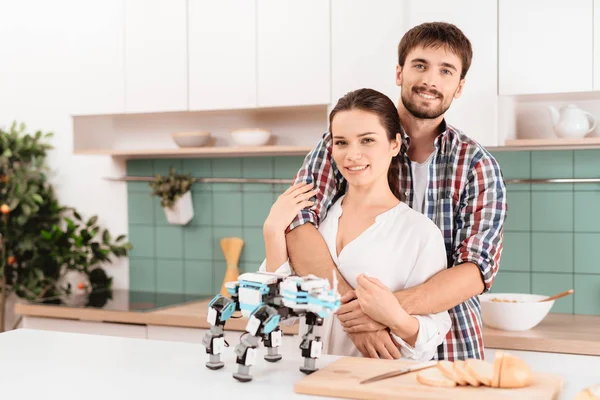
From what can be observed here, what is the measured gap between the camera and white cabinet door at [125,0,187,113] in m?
3.18

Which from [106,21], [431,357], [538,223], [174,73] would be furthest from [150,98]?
[431,357]

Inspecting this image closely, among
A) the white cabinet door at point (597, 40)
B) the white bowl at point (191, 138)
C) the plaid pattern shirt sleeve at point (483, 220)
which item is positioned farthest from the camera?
the white bowl at point (191, 138)

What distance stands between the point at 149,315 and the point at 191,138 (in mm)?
792

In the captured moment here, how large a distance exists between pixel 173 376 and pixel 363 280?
1.42ft

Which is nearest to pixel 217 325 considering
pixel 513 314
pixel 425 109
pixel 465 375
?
pixel 465 375

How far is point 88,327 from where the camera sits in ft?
10.2

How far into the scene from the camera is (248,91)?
3064 millimetres

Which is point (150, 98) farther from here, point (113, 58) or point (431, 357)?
point (431, 357)

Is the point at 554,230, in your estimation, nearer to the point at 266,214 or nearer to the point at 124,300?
the point at 266,214

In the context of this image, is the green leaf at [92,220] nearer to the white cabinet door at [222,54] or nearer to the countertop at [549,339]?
the white cabinet door at [222,54]

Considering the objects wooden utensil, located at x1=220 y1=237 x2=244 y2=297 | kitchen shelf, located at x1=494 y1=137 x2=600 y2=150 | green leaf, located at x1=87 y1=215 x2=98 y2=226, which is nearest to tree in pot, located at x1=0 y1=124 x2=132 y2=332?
green leaf, located at x1=87 y1=215 x2=98 y2=226

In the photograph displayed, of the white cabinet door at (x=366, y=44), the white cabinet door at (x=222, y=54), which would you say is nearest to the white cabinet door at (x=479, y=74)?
the white cabinet door at (x=366, y=44)

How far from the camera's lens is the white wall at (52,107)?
146 inches

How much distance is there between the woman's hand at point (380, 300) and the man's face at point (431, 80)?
51 cm
